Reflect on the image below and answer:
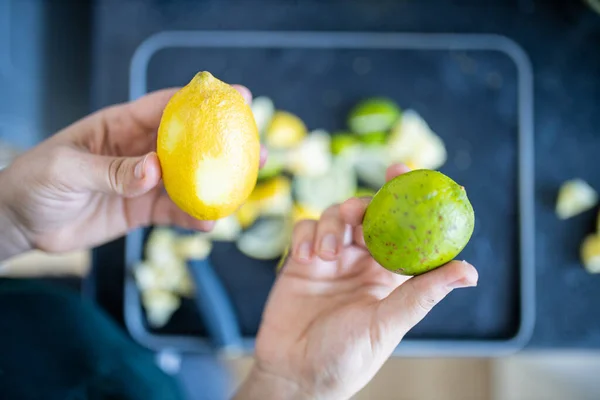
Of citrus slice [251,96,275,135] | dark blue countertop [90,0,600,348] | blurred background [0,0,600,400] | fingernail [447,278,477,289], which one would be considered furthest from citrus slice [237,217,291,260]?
fingernail [447,278,477,289]

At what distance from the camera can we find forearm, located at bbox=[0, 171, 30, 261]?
2.60 feet

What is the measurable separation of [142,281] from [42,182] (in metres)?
0.62

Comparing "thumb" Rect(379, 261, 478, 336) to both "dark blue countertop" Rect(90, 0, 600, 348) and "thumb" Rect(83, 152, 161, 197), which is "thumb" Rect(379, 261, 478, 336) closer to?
"thumb" Rect(83, 152, 161, 197)

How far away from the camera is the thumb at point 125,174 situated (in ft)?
2.19

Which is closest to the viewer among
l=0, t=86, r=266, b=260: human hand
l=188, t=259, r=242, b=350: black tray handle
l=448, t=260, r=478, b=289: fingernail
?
l=448, t=260, r=478, b=289: fingernail

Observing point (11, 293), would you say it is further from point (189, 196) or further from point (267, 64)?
Answer: point (267, 64)

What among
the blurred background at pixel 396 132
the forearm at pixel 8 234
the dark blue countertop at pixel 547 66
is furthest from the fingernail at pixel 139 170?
the dark blue countertop at pixel 547 66

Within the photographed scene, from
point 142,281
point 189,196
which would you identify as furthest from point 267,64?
point 189,196

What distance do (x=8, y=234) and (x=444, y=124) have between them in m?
0.99

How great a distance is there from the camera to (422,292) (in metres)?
0.60

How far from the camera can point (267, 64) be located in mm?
1331

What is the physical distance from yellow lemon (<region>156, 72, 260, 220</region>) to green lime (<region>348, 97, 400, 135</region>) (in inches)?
24.6

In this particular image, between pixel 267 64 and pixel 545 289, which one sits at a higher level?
pixel 267 64

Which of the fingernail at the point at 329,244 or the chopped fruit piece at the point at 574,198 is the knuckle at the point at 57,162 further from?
the chopped fruit piece at the point at 574,198
